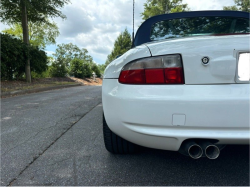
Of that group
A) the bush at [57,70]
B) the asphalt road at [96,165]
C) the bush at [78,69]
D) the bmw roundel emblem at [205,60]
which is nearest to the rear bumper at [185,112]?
the bmw roundel emblem at [205,60]

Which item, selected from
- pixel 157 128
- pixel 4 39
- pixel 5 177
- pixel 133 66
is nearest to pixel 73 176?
pixel 5 177

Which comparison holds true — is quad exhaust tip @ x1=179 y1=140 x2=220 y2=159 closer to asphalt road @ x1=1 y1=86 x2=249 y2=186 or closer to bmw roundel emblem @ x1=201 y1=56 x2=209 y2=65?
asphalt road @ x1=1 y1=86 x2=249 y2=186

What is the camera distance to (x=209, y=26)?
227cm

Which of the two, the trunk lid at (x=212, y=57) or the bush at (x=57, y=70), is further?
the bush at (x=57, y=70)

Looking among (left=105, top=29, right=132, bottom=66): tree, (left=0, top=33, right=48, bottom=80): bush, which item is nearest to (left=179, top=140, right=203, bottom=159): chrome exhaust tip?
(left=0, top=33, right=48, bottom=80): bush

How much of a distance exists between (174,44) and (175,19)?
1260 millimetres

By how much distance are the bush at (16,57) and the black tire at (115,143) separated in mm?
9090

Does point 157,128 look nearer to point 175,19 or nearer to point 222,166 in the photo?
point 222,166

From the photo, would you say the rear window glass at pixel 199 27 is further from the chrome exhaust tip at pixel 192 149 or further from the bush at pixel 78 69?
the bush at pixel 78 69

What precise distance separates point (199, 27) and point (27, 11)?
12200 mm

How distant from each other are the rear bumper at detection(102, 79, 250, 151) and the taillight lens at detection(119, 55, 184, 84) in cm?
5

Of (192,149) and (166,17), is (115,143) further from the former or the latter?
(166,17)

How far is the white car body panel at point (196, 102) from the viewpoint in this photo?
1165 millimetres

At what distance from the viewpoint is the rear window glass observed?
2256 millimetres
